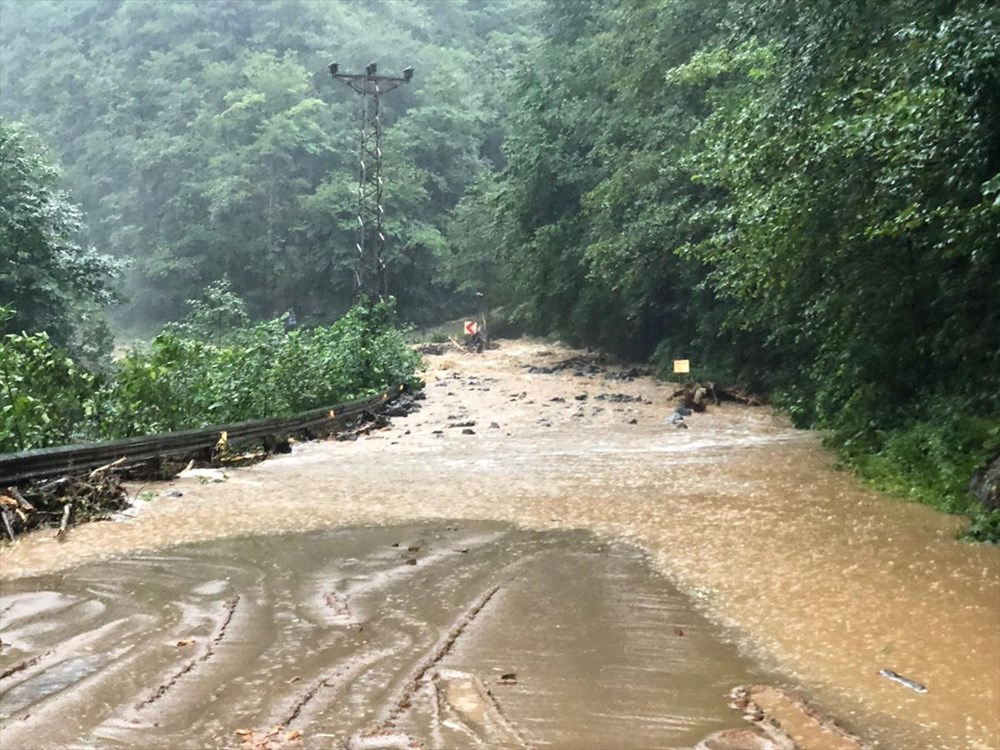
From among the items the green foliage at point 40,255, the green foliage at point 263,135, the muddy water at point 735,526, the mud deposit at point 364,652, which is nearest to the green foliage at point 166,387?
the muddy water at point 735,526

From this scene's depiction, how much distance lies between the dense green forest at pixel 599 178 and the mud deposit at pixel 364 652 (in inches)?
157

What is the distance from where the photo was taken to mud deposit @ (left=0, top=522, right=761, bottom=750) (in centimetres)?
415

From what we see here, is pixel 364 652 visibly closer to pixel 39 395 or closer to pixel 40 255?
pixel 39 395

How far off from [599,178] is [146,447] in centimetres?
2321

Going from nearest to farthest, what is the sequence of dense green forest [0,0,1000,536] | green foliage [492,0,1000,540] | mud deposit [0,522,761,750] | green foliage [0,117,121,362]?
mud deposit [0,522,761,750]
green foliage [492,0,1000,540]
dense green forest [0,0,1000,536]
green foliage [0,117,121,362]

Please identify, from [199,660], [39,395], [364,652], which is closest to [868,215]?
[364,652]

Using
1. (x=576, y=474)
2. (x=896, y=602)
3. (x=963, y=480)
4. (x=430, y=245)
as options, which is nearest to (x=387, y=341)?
(x=576, y=474)

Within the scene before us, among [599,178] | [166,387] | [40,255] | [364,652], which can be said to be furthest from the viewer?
[599,178]

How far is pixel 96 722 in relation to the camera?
13.5ft

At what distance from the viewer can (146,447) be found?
11.1 metres

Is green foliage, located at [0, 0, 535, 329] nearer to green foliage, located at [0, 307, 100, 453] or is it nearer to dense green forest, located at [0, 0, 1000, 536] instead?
dense green forest, located at [0, 0, 1000, 536]

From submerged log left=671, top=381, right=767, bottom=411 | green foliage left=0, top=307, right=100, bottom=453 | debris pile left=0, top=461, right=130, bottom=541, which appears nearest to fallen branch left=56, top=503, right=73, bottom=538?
debris pile left=0, top=461, right=130, bottom=541

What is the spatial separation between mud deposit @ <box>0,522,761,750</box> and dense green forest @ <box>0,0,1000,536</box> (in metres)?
3.98

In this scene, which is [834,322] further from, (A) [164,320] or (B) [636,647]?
(A) [164,320]
